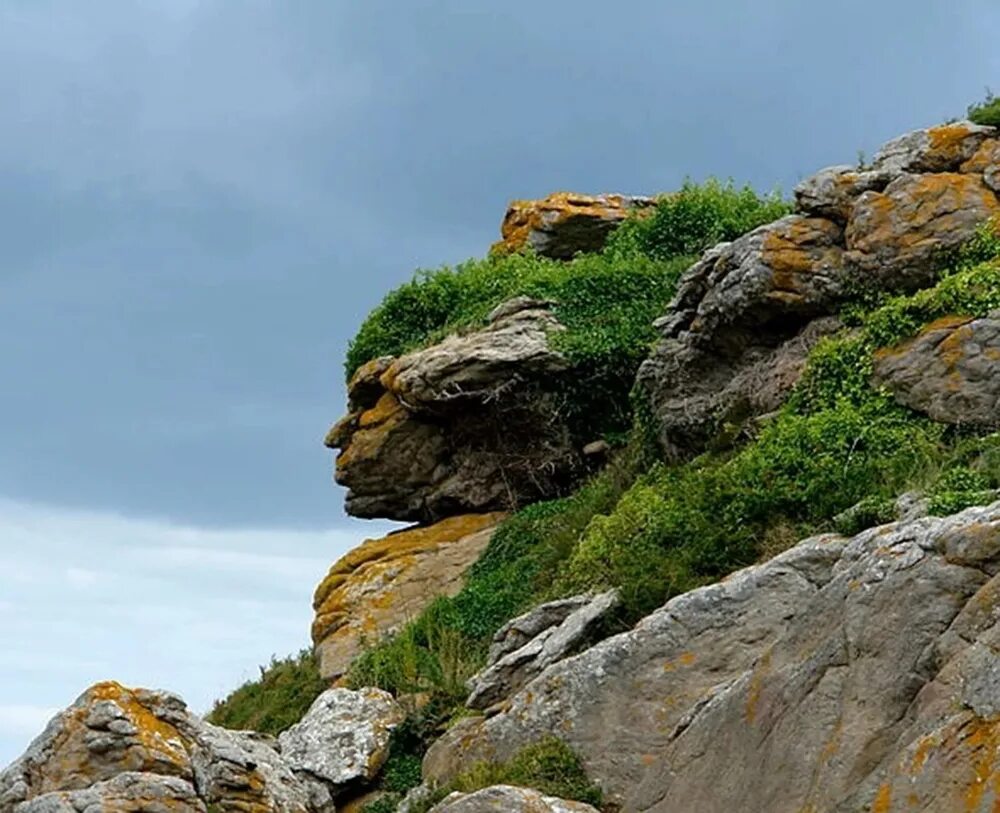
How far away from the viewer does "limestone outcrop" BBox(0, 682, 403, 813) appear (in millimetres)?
14172

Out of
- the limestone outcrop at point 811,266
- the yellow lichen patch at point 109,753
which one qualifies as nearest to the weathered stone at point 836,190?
the limestone outcrop at point 811,266

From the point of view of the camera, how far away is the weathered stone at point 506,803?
440 inches

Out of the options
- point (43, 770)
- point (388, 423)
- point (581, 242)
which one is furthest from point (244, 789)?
point (581, 242)

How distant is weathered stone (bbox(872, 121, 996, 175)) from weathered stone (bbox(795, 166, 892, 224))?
0.83 ft

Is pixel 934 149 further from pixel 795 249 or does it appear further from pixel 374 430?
pixel 374 430

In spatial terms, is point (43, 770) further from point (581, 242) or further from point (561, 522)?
point (581, 242)

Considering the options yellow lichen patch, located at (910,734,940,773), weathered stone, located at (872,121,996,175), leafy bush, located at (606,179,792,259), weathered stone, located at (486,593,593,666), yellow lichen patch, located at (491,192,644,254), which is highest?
yellow lichen patch, located at (491,192,644,254)

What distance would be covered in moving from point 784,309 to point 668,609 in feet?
22.3

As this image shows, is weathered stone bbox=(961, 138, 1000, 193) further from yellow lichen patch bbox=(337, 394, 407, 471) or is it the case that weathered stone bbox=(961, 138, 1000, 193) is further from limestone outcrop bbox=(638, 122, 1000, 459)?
yellow lichen patch bbox=(337, 394, 407, 471)

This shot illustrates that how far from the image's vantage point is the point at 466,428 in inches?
1043

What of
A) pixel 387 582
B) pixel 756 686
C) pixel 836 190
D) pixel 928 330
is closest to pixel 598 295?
pixel 387 582

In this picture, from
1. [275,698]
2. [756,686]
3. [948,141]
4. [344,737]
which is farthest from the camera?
[275,698]

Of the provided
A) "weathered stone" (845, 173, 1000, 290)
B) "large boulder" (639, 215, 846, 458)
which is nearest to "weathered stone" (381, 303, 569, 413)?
"large boulder" (639, 215, 846, 458)

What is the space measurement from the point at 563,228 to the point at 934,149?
15964 millimetres
